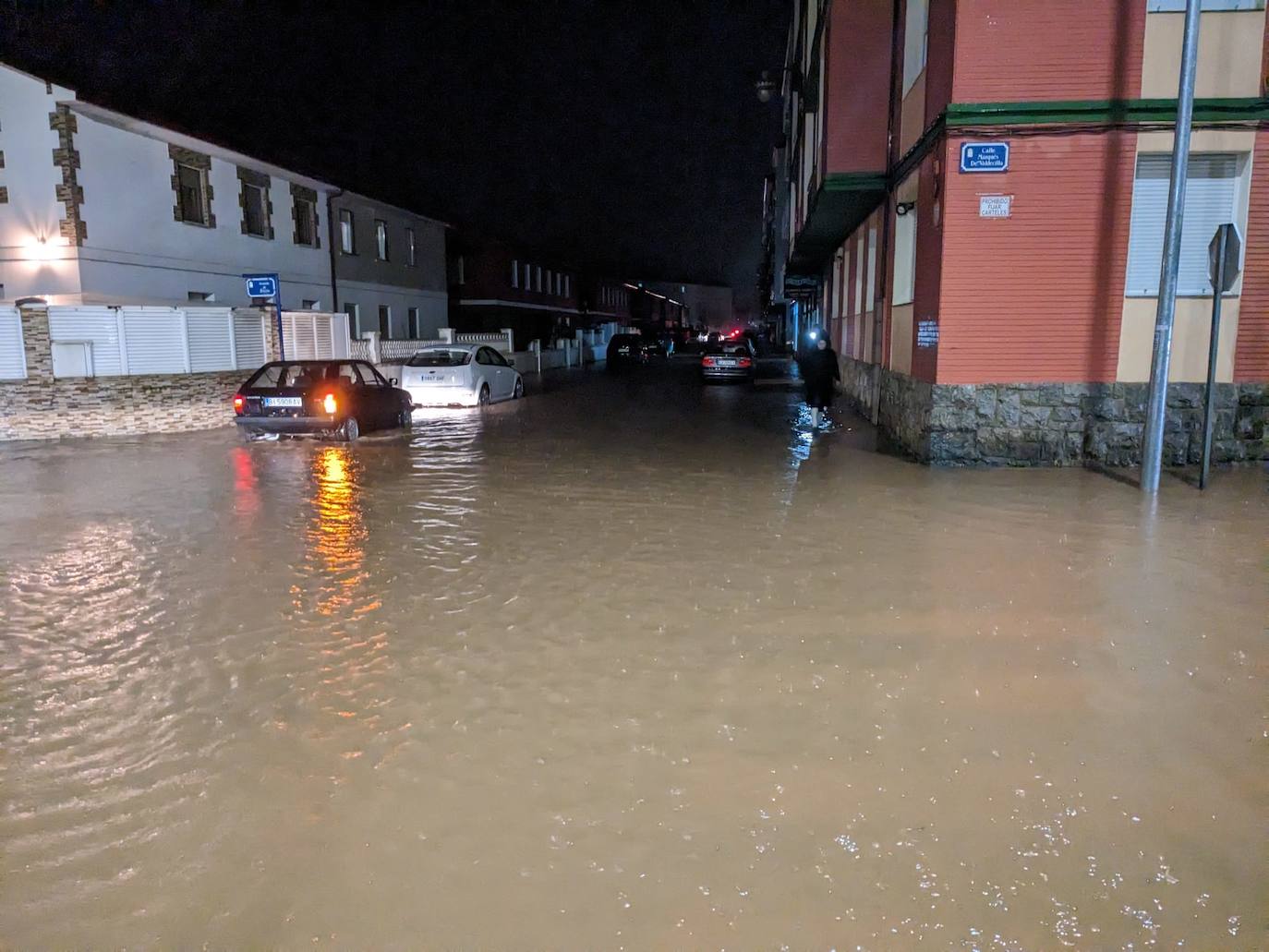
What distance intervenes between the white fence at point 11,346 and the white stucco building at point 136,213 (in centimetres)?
359

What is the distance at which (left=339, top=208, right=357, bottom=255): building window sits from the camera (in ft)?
94.7

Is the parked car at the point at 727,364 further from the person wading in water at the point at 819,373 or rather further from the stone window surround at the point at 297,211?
the person wading in water at the point at 819,373

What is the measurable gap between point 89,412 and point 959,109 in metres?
14.9

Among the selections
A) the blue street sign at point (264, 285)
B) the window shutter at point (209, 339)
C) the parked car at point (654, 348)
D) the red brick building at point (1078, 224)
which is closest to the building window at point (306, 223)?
the blue street sign at point (264, 285)

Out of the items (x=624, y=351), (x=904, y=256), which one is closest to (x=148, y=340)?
(x=904, y=256)

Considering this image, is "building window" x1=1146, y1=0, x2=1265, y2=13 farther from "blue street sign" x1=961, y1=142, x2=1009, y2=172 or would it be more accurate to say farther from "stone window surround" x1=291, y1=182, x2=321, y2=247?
"stone window surround" x1=291, y1=182, x2=321, y2=247

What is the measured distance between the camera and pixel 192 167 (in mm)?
21938

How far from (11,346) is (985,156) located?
15.5 m

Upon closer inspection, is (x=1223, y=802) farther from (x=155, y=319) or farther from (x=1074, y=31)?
(x=155, y=319)

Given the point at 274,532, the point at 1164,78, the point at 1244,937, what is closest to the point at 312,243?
the point at 274,532

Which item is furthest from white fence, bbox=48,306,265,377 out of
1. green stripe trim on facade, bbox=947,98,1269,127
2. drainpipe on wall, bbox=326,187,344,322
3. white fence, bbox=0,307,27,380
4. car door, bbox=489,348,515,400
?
green stripe trim on facade, bbox=947,98,1269,127

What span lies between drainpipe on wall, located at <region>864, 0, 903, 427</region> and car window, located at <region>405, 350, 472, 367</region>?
9.35m

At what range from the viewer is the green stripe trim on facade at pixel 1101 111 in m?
10.6

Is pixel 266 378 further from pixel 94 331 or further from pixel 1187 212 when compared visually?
pixel 1187 212
